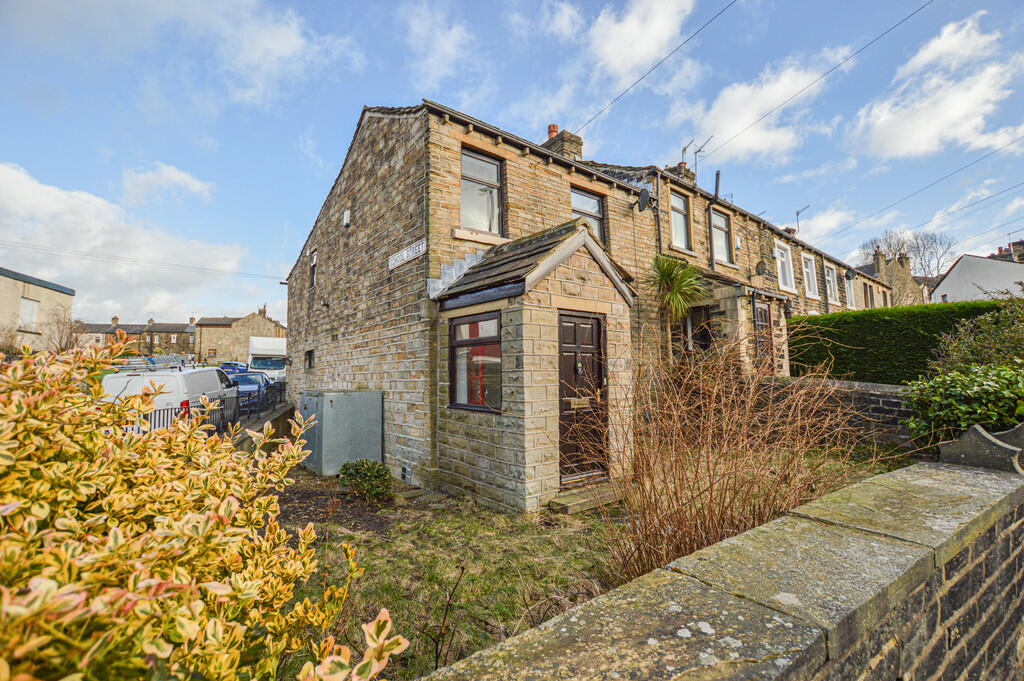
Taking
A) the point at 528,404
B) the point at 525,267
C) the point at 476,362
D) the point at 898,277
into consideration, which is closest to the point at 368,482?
the point at 476,362

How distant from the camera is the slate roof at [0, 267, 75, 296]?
21.1m

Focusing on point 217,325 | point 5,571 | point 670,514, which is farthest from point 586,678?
point 217,325

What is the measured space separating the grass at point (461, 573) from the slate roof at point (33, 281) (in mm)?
27451

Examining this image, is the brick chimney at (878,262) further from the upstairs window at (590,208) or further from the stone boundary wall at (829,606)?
the stone boundary wall at (829,606)

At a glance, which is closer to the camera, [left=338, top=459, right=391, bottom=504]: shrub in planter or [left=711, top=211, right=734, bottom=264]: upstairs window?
[left=338, top=459, right=391, bottom=504]: shrub in planter

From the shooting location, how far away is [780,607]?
61.3 inches

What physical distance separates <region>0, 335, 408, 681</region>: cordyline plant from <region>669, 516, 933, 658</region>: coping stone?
4.50 feet

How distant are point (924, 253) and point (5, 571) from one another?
53992mm

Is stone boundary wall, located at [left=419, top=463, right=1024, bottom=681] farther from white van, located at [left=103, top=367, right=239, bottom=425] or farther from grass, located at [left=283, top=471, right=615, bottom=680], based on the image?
white van, located at [left=103, top=367, right=239, bottom=425]

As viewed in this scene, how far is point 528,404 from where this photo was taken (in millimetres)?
5719

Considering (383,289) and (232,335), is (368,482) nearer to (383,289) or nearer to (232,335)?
(383,289)

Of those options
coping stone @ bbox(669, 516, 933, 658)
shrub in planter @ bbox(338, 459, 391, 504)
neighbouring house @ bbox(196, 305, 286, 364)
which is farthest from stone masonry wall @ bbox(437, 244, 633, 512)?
neighbouring house @ bbox(196, 305, 286, 364)

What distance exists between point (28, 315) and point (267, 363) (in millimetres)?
13352

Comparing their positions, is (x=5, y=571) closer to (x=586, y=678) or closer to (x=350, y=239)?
(x=586, y=678)
